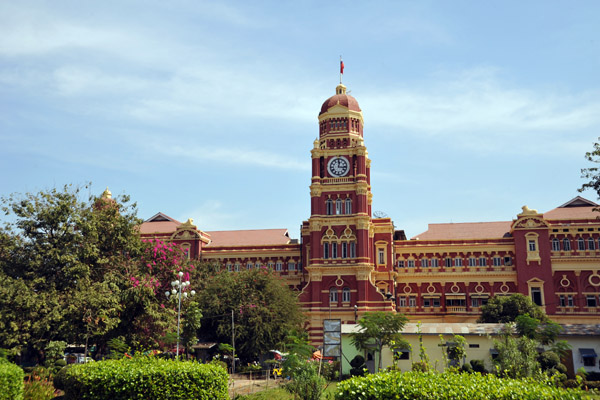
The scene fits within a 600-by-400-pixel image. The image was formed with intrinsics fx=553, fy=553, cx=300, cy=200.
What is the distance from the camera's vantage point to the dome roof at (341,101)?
64.7 metres

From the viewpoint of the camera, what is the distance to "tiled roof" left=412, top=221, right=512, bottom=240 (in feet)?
221

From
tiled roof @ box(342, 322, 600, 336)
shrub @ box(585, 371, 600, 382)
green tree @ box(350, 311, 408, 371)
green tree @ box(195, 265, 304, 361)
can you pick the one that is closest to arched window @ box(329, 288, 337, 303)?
green tree @ box(195, 265, 304, 361)

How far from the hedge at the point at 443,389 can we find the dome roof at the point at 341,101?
174ft

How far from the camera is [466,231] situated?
68.7 m

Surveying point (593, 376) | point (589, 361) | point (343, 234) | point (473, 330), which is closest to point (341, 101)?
point (343, 234)

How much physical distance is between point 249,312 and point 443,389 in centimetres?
3601

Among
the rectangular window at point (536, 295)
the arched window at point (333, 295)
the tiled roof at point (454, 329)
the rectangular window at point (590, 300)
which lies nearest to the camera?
the tiled roof at point (454, 329)

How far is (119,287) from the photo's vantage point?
39.7 metres

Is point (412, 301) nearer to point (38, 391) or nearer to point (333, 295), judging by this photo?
point (333, 295)

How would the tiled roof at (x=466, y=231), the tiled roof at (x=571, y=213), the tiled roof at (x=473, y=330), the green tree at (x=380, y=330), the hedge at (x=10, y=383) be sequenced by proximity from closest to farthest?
the hedge at (x=10, y=383) → the green tree at (x=380, y=330) → the tiled roof at (x=473, y=330) → the tiled roof at (x=571, y=213) → the tiled roof at (x=466, y=231)

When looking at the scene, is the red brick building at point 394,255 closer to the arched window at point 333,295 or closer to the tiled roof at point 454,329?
the arched window at point 333,295

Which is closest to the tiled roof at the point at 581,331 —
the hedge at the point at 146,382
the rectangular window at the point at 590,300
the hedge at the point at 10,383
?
the rectangular window at the point at 590,300

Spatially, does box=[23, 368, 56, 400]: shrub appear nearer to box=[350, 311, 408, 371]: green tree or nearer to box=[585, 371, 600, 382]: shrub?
box=[350, 311, 408, 371]: green tree

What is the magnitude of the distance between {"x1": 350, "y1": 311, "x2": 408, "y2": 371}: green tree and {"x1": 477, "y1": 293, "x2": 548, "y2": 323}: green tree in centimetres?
1938
